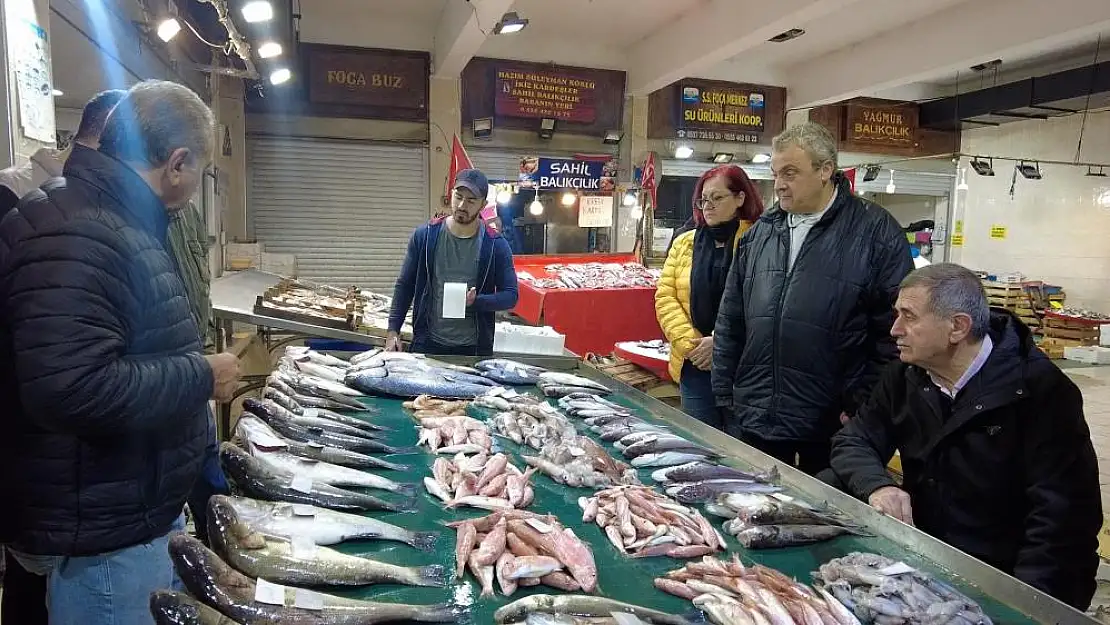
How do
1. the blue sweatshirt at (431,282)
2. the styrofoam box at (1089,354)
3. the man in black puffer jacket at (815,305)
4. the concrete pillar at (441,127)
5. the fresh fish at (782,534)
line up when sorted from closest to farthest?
the fresh fish at (782,534) < the man in black puffer jacket at (815,305) < the blue sweatshirt at (431,282) < the concrete pillar at (441,127) < the styrofoam box at (1089,354)

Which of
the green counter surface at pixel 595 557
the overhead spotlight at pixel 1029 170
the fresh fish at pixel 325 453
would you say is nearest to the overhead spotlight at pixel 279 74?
the fresh fish at pixel 325 453

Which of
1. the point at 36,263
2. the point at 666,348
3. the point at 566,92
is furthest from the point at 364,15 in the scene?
the point at 36,263

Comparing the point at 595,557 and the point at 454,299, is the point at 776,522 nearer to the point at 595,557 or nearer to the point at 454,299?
the point at 595,557

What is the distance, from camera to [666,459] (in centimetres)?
289

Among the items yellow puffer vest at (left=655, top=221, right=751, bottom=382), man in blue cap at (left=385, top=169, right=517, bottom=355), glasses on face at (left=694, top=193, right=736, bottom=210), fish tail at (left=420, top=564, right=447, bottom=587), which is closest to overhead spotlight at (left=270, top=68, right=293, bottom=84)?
man in blue cap at (left=385, top=169, right=517, bottom=355)

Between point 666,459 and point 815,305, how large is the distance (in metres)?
0.96

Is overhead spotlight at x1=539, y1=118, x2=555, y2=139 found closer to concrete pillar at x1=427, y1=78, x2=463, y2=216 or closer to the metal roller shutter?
concrete pillar at x1=427, y1=78, x2=463, y2=216

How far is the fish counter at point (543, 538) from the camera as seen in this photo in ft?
5.63

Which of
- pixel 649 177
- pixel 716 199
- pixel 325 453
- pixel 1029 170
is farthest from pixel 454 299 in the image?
pixel 1029 170

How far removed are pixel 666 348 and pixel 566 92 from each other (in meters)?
5.78

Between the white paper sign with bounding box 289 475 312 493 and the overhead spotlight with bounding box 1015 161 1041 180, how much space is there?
38.8 ft

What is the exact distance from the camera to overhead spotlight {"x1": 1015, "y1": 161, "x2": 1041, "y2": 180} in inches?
423

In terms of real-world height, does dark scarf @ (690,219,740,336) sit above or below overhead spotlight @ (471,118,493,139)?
below

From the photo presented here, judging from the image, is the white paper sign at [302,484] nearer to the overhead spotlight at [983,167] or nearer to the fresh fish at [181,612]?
the fresh fish at [181,612]
